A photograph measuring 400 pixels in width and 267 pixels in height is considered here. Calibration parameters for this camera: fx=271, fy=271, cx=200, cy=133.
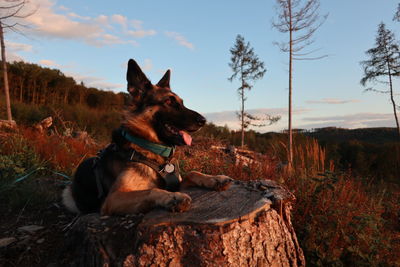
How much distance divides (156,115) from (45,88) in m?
23.6

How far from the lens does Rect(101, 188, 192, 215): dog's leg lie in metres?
2.39

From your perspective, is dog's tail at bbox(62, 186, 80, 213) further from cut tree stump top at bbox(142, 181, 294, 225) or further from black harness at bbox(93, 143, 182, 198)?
cut tree stump top at bbox(142, 181, 294, 225)

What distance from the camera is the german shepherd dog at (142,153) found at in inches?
118

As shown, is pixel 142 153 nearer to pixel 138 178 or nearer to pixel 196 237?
pixel 138 178

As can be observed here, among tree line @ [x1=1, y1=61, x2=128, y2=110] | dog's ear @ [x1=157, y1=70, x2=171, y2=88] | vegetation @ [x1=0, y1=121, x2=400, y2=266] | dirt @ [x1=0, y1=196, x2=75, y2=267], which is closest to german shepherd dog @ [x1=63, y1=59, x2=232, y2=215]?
dog's ear @ [x1=157, y1=70, x2=171, y2=88]

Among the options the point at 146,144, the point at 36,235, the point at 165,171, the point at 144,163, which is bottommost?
the point at 36,235

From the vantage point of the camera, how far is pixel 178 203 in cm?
238

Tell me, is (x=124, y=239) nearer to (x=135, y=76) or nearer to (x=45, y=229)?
(x=45, y=229)

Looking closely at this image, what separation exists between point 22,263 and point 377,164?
65.3 ft

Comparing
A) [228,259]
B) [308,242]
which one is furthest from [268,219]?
[308,242]

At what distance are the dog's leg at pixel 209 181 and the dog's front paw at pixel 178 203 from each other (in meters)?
0.75

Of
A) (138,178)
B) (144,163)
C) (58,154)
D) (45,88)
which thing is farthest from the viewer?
(45,88)

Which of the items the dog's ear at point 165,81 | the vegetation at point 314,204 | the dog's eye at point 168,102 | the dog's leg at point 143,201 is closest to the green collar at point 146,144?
the dog's eye at point 168,102

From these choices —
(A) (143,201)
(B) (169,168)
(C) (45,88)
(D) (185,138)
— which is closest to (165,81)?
(D) (185,138)
